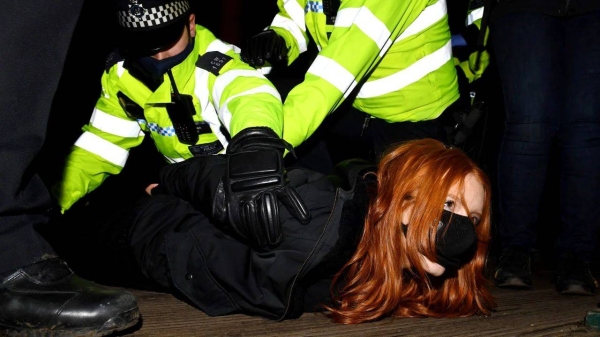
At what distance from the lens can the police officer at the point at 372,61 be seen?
1.71 meters

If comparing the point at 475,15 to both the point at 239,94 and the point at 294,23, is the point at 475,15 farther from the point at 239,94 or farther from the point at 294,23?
the point at 239,94

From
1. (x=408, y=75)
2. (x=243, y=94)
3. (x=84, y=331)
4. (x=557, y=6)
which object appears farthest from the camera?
(x=408, y=75)

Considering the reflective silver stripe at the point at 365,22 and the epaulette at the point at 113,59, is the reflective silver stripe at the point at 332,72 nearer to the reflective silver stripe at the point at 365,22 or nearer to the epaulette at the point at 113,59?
the reflective silver stripe at the point at 365,22

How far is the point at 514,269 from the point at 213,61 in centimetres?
112

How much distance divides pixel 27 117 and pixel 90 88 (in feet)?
4.49

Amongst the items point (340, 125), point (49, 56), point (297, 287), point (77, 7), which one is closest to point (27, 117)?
point (49, 56)

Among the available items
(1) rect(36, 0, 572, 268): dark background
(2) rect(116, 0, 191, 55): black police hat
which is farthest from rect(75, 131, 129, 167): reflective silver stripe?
(2) rect(116, 0, 191, 55): black police hat

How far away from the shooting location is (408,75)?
2002mm

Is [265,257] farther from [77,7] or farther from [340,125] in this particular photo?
[340,125]

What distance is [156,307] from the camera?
62.1 inches

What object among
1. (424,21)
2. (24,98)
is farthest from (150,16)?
(424,21)

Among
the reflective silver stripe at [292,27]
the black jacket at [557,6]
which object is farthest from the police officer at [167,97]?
the black jacket at [557,6]

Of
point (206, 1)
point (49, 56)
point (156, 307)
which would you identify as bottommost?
point (156, 307)

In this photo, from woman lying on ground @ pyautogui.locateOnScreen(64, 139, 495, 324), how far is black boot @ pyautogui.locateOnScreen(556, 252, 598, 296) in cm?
46
